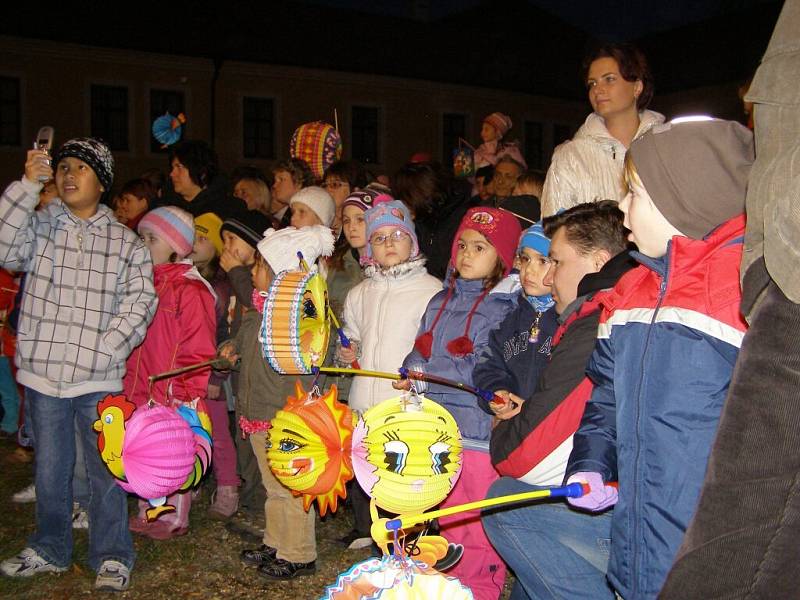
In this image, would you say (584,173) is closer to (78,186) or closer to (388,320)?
(388,320)

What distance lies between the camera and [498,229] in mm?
4184

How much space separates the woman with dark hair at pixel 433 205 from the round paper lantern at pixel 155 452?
2404 millimetres

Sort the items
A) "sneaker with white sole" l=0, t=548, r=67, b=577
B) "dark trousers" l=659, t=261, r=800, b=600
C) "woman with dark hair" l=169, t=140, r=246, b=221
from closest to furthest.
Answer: "dark trousers" l=659, t=261, r=800, b=600 → "sneaker with white sole" l=0, t=548, r=67, b=577 → "woman with dark hair" l=169, t=140, r=246, b=221

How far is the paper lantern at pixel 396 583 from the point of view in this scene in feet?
7.57

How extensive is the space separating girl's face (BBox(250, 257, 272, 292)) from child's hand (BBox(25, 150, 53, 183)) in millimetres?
1309

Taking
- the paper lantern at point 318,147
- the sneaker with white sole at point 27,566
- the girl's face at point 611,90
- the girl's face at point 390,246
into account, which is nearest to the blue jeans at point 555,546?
the girl's face at point 390,246

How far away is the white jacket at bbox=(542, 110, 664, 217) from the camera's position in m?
4.11

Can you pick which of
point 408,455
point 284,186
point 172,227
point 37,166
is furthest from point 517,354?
point 284,186

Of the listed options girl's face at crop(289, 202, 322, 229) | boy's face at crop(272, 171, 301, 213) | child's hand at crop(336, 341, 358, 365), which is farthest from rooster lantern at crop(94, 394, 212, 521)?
boy's face at crop(272, 171, 301, 213)

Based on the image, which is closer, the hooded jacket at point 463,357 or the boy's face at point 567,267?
the boy's face at point 567,267

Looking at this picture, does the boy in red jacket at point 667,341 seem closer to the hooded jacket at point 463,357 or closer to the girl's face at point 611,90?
the hooded jacket at point 463,357

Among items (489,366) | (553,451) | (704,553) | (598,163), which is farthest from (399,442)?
(598,163)

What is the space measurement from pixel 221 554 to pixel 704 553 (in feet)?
12.8

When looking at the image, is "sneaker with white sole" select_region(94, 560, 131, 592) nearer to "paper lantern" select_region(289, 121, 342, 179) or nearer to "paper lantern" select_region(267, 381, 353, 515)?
"paper lantern" select_region(267, 381, 353, 515)
